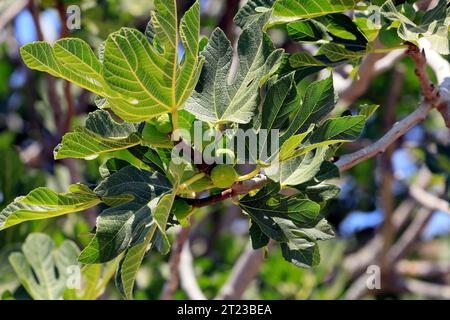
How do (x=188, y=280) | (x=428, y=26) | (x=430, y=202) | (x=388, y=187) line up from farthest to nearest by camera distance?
1. (x=388, y=187)
2. (x=430, y=202)
3. (x=188, y=280)
4. (x=428, y=26)

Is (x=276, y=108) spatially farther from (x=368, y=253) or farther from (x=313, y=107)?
(x=368, y=253)

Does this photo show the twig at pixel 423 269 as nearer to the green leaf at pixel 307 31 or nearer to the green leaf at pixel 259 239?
the green leaf at pixel 307 31

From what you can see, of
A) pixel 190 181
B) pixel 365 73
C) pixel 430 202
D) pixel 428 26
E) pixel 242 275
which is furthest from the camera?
pixel 430 202

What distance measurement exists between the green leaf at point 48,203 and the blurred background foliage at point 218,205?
2.84 ft

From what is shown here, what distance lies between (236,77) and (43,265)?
1053mm

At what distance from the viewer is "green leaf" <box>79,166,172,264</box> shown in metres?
1.23

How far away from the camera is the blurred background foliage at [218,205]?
260 cm

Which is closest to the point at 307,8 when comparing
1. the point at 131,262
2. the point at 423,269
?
the point at 131,262

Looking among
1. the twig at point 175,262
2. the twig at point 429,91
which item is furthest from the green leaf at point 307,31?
the twig at point 175,262

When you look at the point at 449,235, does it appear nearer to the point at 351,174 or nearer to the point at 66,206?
the point at 351,174

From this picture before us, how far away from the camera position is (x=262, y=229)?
1299 millimetres

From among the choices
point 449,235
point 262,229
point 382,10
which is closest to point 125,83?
point 262,229

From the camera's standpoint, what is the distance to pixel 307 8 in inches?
57.2
